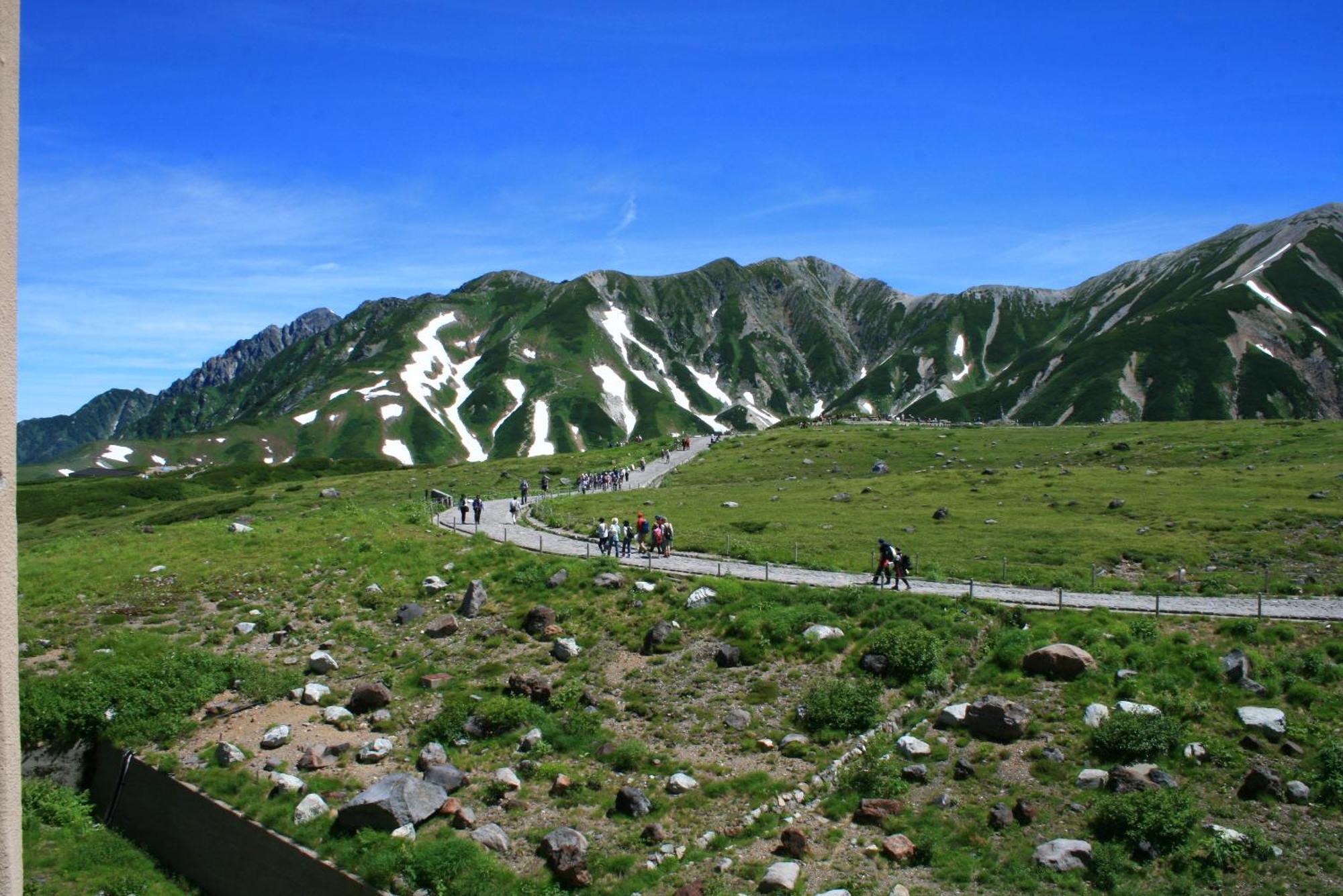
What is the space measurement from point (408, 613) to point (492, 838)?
15.7 m

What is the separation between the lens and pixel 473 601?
32.1 meters

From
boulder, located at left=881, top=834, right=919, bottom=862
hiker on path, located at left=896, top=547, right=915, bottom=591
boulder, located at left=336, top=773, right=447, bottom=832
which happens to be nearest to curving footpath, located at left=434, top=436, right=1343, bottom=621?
hiker on path, located at left=896, top=547, right=915, bottom=591

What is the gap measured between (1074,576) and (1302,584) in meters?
8.42

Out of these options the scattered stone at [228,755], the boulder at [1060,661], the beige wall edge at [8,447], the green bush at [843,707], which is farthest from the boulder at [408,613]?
the beige wall edge at [8,447]

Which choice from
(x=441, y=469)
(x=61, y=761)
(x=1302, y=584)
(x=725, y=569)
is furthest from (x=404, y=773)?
(x=441, y=469)

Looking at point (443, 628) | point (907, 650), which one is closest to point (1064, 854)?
point (907, 650)

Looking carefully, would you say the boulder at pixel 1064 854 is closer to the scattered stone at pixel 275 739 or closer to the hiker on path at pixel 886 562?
the hiker on path at pixel 886 562

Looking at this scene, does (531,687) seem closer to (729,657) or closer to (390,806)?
(729,657)

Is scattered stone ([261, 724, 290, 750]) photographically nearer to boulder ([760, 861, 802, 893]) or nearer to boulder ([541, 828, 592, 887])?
boulder ([541, 828, 592, 887])

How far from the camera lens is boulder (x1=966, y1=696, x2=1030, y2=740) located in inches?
834

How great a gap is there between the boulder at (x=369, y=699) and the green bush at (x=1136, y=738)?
63.5 feet

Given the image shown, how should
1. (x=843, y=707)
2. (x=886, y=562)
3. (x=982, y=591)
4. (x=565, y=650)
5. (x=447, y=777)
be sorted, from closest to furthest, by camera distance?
1. (x=447, y=777)
2. (x=843, y=707)
3. (x=565, y=650)
4. (x=982, y=591)
5. (x=886, y=562)

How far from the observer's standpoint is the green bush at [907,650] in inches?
972

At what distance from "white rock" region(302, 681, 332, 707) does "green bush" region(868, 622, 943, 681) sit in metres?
16.8
